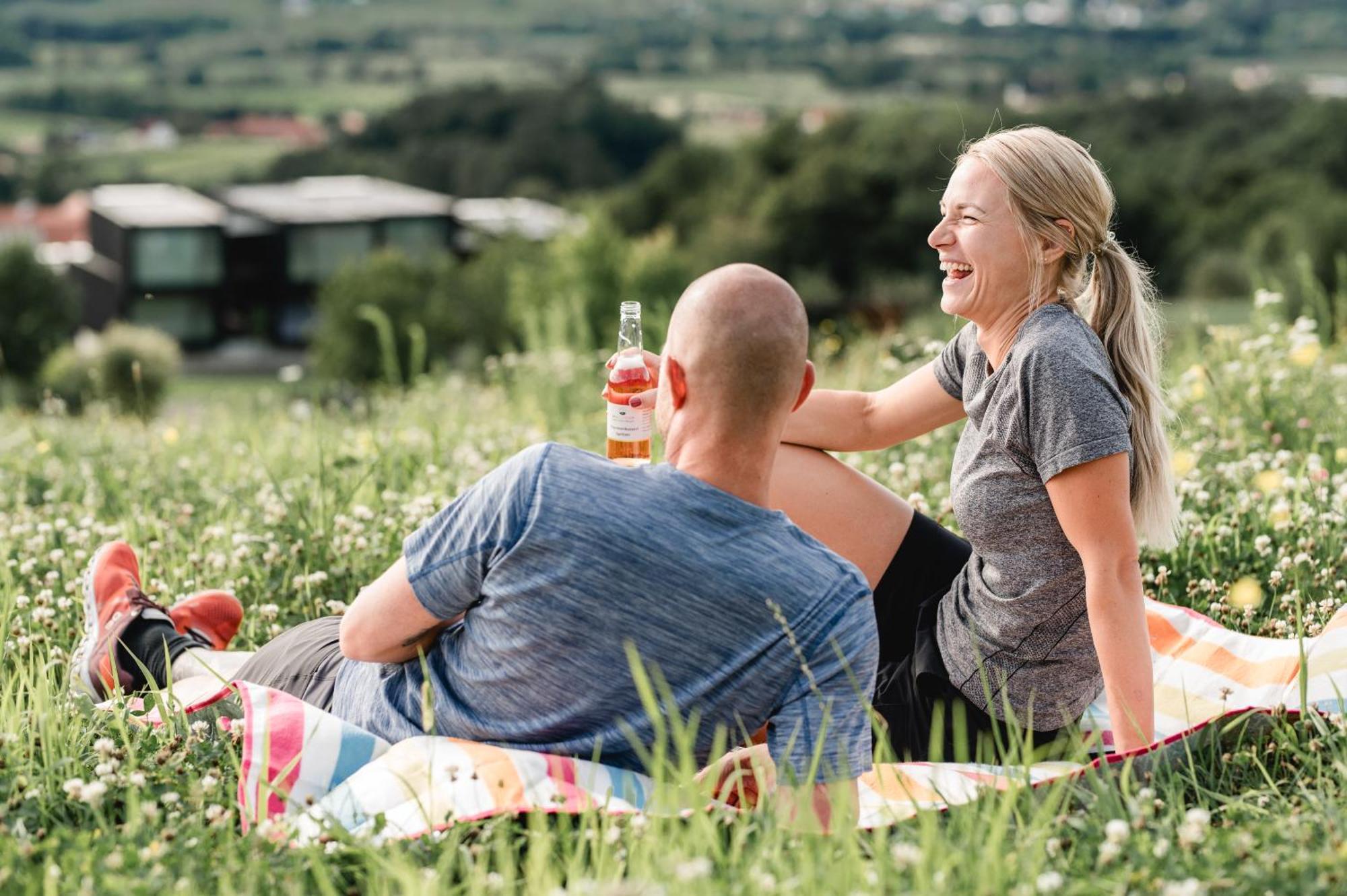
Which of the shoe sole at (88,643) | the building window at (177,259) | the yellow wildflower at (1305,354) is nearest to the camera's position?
the shoe sole at (88,643)

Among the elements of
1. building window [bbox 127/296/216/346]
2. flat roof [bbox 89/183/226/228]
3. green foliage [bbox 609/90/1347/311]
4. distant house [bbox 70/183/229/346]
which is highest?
green foliage [bbox 609/90/1347/311]

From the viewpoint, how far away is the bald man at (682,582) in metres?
2.36

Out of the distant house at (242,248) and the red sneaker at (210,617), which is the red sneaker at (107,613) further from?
the distant house at (242,248)

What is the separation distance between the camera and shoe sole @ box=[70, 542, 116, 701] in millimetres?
3330

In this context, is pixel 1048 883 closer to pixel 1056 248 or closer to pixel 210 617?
pixel 1056 248

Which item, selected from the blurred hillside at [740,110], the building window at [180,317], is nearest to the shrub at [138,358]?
the blurred hillside at [740,110]

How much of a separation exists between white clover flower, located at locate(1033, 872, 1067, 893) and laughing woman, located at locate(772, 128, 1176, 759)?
68cm

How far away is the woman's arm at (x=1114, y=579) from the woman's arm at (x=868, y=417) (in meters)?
0.84

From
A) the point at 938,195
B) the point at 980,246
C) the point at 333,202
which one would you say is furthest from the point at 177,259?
the point at 980,246

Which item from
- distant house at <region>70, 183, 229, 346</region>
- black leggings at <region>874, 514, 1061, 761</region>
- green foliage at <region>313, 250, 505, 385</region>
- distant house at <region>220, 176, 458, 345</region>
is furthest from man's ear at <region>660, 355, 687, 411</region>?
distant house at <region>70, 183, 229, 346</region>

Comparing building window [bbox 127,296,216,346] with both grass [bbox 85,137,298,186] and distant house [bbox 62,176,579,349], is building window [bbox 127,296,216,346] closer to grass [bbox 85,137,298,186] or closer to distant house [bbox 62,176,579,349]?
distant house [bbox 62,176,579,349]

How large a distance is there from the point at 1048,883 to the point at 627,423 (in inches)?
63.7

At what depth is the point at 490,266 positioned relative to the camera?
6688 centimetres

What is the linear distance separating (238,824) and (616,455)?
1229 mm
